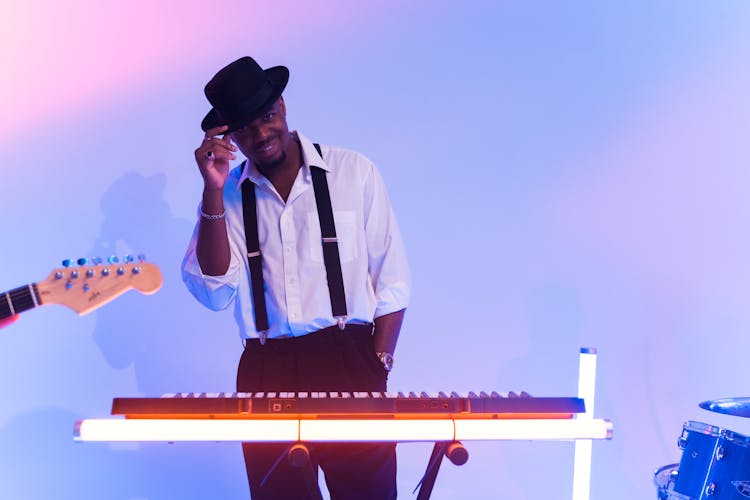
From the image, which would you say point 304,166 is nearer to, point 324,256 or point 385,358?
point 324,256

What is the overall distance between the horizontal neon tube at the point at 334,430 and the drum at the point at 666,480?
1.34m

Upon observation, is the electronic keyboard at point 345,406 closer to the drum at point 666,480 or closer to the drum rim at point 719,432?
the drum rim at point 719,432

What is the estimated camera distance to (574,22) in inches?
156

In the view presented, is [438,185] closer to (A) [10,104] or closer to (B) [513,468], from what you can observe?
(B) [513,468]

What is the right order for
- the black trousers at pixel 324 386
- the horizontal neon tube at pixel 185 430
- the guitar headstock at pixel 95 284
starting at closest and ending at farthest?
the horizontal neon tube at pixel 185 430, the guitar headstock at pixel 95 284, the black trousers at pixel 324 386

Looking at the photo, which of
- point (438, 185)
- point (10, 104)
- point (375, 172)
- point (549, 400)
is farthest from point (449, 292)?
point (10, 104)

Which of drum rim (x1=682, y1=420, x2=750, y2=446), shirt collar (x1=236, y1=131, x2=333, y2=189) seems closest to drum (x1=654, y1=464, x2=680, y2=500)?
drum rim (x1=682, y1=420, x2=750, y2=446)

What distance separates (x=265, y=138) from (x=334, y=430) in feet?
3.64

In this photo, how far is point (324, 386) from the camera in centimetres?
256

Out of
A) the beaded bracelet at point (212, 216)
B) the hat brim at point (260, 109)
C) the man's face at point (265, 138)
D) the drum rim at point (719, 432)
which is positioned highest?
the hat brim at point (260, 109)

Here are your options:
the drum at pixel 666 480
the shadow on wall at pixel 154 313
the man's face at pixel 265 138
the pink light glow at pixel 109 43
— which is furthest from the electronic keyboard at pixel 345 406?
the pink light glow at pixel 109 43

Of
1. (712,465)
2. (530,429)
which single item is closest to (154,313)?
(530,429)

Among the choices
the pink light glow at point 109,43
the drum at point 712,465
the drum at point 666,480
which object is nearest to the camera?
the drum at point 712,465

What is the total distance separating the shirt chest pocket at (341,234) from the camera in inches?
104
